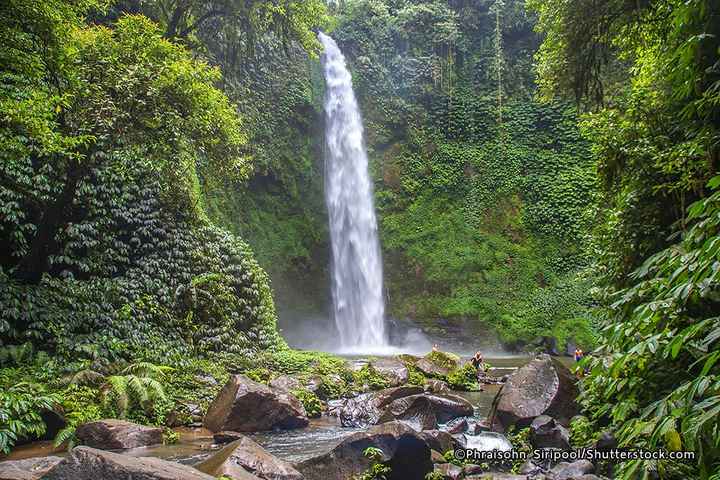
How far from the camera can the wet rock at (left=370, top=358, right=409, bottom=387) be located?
11445mm

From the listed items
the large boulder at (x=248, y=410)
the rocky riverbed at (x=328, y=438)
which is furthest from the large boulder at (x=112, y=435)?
the large boulder at (x=248, y=410)

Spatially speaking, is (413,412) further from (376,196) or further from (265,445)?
(376,196)

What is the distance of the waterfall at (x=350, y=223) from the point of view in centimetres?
2072

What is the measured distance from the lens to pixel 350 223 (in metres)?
22.0

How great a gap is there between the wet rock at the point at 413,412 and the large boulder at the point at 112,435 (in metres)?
3.55

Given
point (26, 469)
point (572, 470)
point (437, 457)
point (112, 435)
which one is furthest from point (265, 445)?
point (572, 470)

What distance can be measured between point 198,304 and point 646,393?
987 cm

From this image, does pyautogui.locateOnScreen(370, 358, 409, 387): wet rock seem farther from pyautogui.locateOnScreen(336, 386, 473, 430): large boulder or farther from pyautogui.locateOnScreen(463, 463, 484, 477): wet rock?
pyautogui.locateOnScreen(463, 463, 484, 477): wet rock

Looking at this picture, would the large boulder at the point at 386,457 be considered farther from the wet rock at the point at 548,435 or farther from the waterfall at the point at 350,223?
the waterfall at the point at 350,223

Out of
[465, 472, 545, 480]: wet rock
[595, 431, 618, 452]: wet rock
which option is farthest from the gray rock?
[595, 431, 618, 452]: wet rock

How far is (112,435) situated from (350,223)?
16.2 metres

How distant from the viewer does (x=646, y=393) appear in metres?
3.56

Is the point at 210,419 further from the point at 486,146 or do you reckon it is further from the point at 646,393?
the point at 486,146

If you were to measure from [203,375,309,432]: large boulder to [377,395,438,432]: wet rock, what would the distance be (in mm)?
1457
